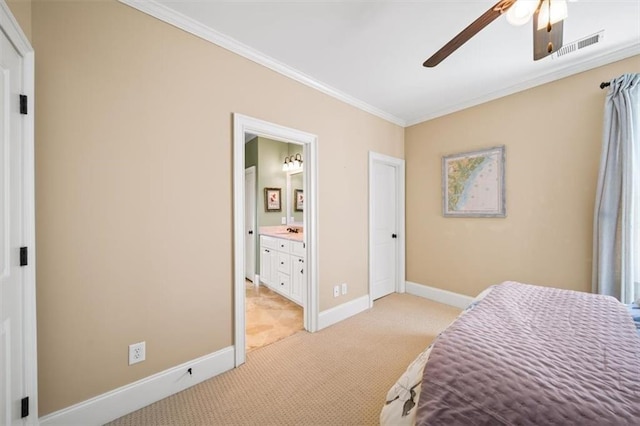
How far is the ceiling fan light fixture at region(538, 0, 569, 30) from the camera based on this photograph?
110 cm

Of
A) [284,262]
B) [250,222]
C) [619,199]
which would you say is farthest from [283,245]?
[619,199]

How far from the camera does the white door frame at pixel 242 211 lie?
6.59 ft

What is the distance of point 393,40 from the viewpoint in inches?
78.5

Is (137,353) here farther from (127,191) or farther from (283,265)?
(283,265)

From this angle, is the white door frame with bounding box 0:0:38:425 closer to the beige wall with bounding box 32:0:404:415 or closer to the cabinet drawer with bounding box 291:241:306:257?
the beige wall with bounding box 32:0:404:415

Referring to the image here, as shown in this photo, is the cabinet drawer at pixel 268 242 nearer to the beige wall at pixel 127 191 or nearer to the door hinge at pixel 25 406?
the beige wall at pixel 127 191

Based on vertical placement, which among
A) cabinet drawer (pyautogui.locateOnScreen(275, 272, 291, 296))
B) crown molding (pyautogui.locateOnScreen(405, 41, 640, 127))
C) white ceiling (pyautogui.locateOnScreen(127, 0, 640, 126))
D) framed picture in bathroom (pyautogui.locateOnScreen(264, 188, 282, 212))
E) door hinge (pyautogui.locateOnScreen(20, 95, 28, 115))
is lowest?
cabinet drawer (pyautogui.locateOnScreen(275, 272, 291, 296))

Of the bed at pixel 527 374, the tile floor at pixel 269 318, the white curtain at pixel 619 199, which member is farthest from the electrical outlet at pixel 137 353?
the white curtain at pixel 619 199

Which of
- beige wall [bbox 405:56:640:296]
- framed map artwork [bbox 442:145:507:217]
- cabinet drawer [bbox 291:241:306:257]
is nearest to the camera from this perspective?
beige wall [bbox 405:56:640:296]

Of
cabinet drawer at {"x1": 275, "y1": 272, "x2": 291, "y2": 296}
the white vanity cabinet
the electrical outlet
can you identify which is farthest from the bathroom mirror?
the electrical outlet

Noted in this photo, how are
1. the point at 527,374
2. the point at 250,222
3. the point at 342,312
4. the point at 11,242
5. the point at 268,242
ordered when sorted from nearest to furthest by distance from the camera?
the point at 527,374 < the point at 11,242 < the point at 342,312 < the point at 268,242 < the point at 250,222

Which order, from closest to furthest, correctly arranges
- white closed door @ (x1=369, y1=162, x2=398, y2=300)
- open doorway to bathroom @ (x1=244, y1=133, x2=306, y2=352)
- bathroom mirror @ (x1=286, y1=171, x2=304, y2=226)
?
1. open doorway to bathroom @ (x1=244, y1=133, x2=306, y2=352)
2. white closed door @ (x1=369, y1=162, x2=398, y2=300)
3. bathroom mirror @ (x1=286, y1=171, x2=304, y2=226)

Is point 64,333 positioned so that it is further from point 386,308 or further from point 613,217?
point 613,217

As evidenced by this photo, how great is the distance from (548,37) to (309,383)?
2525mm
